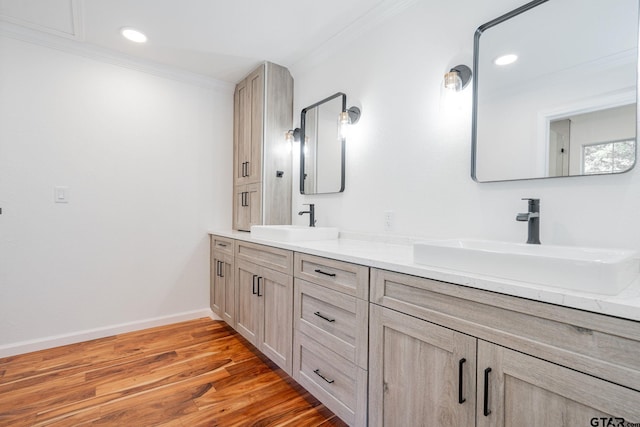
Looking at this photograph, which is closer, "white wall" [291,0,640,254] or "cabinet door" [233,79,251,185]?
"white wall" [291,0,640,254]

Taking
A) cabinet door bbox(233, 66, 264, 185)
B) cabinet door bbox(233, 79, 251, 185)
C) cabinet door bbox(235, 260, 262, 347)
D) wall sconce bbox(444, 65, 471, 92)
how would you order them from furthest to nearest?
cabinet door bbox(233, 79, 251, 185) < cabinet door bbox(233, 66, 264, 185) < cabinet door bbox(235, 260, 262, 347) < wall sconce bbox(444, 65, 471, 92)

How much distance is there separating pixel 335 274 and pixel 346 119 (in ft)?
3.90

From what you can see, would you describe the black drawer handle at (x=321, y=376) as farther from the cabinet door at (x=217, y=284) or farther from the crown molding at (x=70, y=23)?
the crown molding at (x=70, y=23)

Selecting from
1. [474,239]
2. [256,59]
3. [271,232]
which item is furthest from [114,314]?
[474,239]

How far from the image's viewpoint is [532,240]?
4.26 feet

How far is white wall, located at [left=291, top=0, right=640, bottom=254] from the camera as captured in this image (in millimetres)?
1217

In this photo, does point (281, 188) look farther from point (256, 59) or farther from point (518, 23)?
point (518, 23)

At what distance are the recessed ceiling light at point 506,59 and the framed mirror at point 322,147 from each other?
1038 millimetres

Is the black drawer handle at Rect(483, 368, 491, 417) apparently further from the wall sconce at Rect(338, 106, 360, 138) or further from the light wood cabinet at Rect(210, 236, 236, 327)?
the light wood cabinet at Rect(210, 236, 236, 327)

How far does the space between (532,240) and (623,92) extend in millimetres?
617

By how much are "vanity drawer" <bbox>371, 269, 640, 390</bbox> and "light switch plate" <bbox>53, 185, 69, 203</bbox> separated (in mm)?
2627

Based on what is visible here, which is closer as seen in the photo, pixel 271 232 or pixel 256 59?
pixel 271 232

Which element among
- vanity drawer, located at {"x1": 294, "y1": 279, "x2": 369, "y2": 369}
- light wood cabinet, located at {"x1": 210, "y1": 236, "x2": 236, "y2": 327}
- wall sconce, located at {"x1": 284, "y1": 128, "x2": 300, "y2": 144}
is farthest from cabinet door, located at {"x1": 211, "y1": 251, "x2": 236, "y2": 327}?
wall sconce, located at {"x1": 284, "y1": 128, "x2": 300, "y2": 144}

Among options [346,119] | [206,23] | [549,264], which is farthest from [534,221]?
[206,23]
